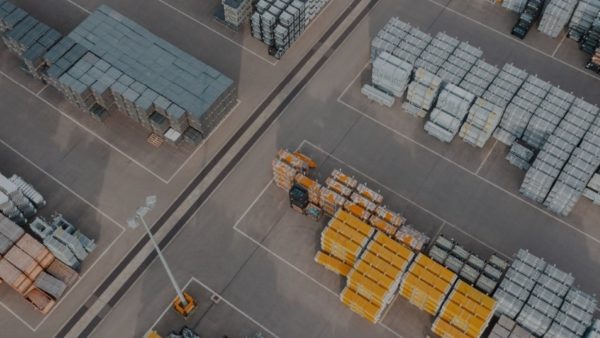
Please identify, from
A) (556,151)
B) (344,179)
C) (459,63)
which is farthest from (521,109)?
(344,179)

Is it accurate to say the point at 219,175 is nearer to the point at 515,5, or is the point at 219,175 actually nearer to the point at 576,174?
the point at 576,174

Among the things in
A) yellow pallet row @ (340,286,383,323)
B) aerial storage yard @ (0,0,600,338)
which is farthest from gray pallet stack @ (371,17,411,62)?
yellow pallet row @ (340,286,383,323)

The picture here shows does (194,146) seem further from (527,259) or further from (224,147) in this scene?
(527,259)

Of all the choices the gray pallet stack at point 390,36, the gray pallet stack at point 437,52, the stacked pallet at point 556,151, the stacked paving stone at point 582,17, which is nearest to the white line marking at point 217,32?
the gray pallet stack at point 390,36

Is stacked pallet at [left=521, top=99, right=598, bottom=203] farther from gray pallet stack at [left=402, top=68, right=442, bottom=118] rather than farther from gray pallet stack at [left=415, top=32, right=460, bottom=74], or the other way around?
gray pallet stack at [left=415, top=32, right=460, bottom=74]

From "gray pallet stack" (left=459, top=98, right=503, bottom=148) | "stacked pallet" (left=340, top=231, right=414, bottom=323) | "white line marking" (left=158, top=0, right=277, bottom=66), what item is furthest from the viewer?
"white line marking" (left=158, top=0, right=277, bottom=66)

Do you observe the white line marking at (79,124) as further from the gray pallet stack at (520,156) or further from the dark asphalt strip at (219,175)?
the gray pallet stack at (520,156)

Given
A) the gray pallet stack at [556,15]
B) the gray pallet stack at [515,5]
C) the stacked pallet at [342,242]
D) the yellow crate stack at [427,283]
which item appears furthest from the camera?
the gray pallet stack at [515,5]
